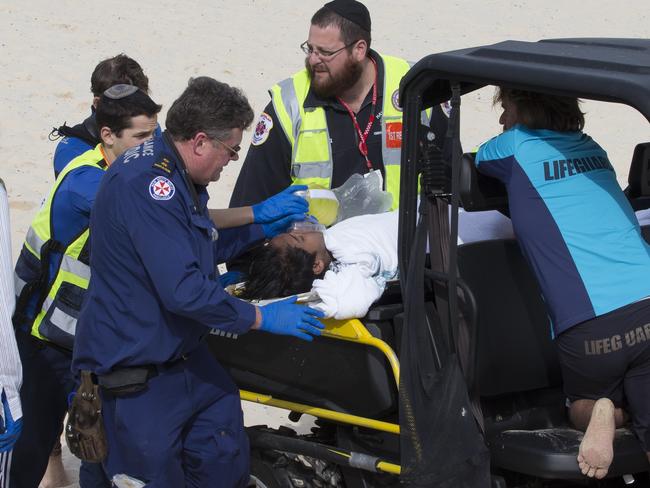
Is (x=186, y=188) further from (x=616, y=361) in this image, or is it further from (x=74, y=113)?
(x=74, y=113)

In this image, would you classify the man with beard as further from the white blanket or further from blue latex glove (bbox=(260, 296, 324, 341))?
blue latex glove (bbox=(260, 296, 324, 341))

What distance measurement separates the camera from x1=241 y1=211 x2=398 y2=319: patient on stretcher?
3768 mm

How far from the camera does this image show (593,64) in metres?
2.95

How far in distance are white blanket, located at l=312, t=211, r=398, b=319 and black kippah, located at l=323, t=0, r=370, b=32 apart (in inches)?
46.5

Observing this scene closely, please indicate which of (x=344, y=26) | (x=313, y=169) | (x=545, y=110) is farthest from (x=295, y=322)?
(x=344, y=26)

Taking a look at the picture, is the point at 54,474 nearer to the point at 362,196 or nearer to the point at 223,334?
the point at 223,334

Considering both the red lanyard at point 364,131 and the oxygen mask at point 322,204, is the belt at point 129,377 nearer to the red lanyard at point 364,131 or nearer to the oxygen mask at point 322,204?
the oxygen mask at point 322,204

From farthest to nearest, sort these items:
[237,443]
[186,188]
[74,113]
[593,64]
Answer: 1. [74,113]
2. [237,443]
3. [186,188]
4. [593,64]

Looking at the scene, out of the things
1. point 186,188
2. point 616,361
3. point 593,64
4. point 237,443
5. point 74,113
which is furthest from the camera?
point 74,113

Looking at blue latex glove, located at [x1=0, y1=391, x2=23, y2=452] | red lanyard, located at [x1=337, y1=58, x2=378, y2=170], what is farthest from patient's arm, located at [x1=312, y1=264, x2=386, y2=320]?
red lanyard, located at [x1=337, y1=58, x2=378, y2=170]

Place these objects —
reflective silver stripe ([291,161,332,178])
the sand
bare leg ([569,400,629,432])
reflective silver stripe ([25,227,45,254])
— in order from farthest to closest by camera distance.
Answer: the sand < reflective silver stripe ([291,161,332,178]) < reflective silver stripe ([25,227,45,254]) < bare leg ([569,400,629,432])

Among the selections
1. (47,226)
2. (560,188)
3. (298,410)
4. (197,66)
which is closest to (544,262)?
(560,188)

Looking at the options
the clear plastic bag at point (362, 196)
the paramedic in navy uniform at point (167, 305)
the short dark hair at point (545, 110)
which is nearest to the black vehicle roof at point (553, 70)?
the short dark hair at point (545, 110)

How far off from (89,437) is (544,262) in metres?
1.53
